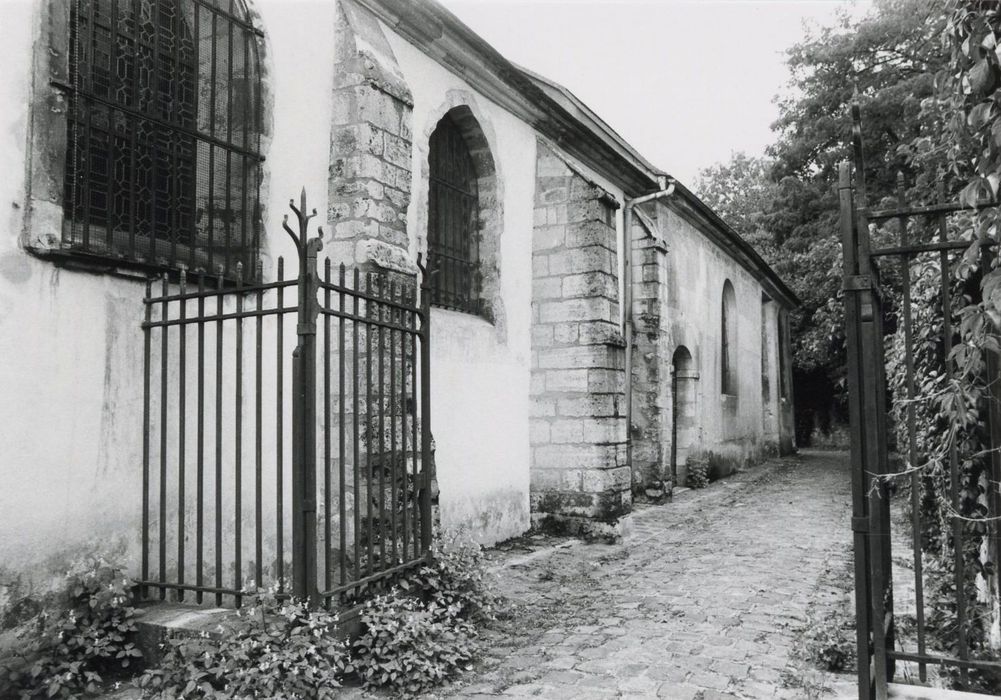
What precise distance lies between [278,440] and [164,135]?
210 cm

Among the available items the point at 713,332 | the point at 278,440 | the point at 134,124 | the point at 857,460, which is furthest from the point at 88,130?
the point at 713,332

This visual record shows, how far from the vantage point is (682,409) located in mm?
12844

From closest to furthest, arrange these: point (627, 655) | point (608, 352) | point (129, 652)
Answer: point (129, 652)
point (627, 655)
point (608, 352)

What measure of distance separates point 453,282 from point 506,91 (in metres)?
2.06

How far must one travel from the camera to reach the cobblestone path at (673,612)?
372 centimetres

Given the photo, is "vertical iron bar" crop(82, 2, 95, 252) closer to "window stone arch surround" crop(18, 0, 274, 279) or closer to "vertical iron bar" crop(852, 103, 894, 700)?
"window stone arch surround" crop(18, 0, 274, 279)

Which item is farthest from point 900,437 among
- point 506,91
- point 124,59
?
point 124,59

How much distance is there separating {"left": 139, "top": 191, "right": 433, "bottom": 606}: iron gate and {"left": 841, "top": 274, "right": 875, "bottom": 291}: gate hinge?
7.97 ft

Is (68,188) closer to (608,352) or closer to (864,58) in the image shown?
(608,352)

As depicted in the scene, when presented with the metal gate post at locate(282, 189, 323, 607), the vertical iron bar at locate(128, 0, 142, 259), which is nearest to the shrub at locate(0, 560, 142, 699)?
the metal gate post at locate(282, 189, 323, 607)

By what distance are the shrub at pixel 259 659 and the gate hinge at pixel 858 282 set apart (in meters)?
2.85

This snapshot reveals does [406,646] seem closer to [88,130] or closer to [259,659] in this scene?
[259,659]

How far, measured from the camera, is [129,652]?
11.7 ft

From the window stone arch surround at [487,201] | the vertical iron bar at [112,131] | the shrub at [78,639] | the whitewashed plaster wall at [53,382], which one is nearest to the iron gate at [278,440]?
the whitewashed plaster wall at [53,382]
